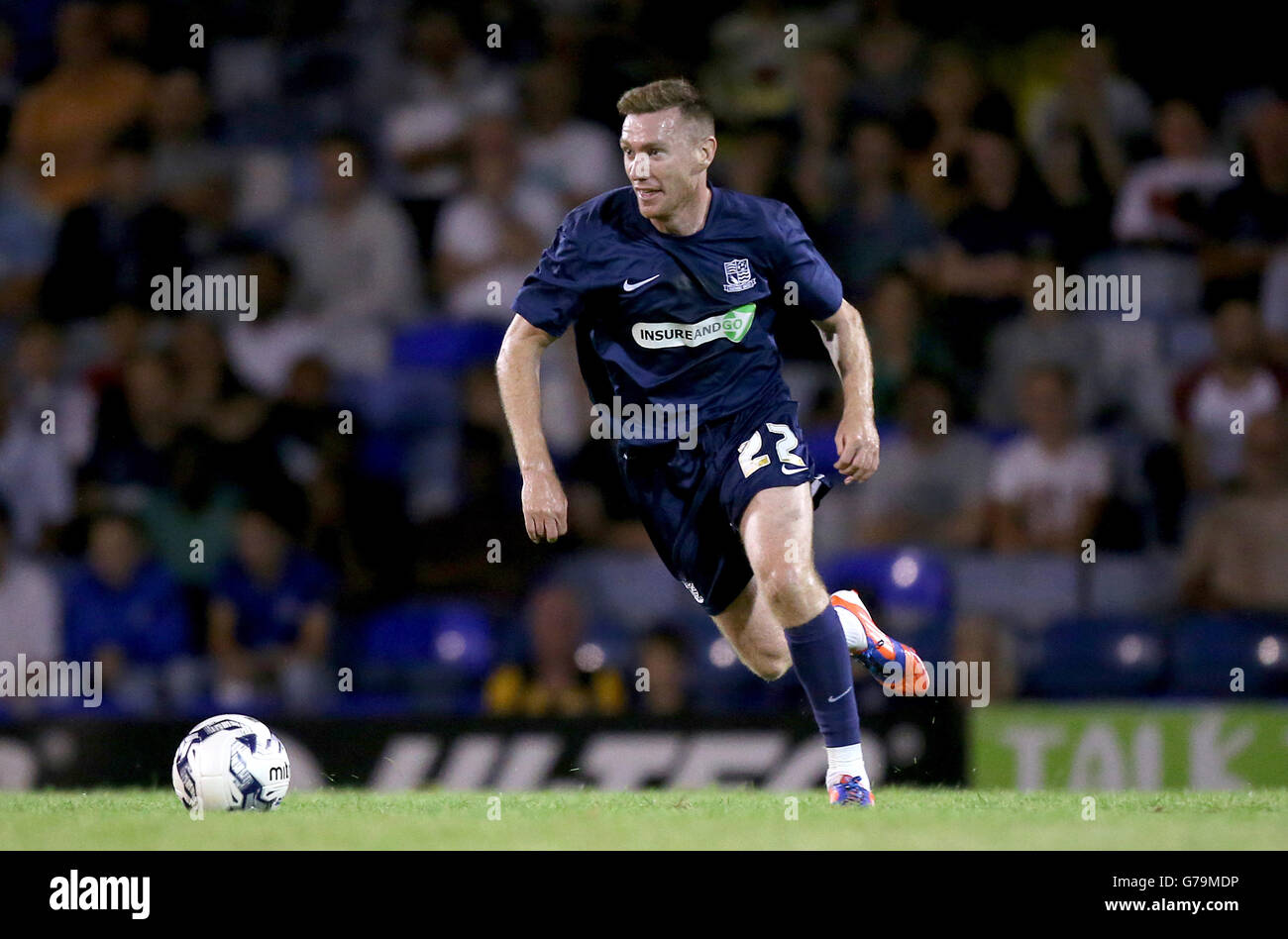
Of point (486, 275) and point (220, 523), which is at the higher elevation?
point (486, 275)

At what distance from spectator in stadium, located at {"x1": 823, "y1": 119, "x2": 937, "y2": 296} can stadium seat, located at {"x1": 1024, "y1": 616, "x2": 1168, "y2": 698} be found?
8.66 feet

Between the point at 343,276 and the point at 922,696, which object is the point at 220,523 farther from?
the point at 922,696

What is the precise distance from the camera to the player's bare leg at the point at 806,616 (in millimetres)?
5910

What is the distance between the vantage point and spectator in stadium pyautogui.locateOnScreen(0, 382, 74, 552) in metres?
10.6

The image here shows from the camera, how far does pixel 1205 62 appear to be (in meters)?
11.6

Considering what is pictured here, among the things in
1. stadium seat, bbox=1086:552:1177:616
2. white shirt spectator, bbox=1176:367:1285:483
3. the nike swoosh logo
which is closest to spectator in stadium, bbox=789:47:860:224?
white shirt spectator, bbox=1176:367:1285:483

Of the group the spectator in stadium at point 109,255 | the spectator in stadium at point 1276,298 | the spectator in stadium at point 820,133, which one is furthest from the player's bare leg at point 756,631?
the spectator in stadium at point 109,255

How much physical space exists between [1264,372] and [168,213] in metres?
6.69

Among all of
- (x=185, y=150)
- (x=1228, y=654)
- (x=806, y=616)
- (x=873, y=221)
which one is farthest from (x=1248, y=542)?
(x=185, y=150)

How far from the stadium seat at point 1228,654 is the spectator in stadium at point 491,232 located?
4.40m

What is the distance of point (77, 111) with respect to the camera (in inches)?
467

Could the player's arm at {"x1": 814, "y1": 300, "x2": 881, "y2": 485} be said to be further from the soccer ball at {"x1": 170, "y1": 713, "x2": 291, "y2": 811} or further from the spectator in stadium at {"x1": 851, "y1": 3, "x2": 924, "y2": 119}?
the spectator in stadium at {"x1": 851, "y1": 3, "x2": 924, "y2": 119}
